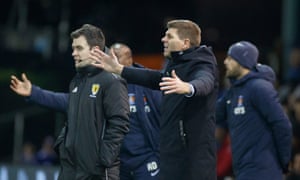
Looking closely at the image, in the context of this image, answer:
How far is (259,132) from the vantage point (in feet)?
32.8

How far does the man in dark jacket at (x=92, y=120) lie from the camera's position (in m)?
9.11

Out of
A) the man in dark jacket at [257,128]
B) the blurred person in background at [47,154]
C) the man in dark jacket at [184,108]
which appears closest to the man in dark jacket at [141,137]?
the man in dark jacket at [257,128]

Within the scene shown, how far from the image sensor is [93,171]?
29.8 feet

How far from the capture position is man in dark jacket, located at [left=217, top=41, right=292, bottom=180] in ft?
32.6

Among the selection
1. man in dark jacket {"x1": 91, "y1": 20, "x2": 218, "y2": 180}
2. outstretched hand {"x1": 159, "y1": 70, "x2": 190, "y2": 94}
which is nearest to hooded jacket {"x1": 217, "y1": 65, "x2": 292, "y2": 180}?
man in dark jacket {"x1": 91, "y1": 20, "x2": 218, "y2": 180}

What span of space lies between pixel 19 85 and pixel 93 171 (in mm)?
1481

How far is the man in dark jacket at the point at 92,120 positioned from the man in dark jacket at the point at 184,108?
1.35 ft

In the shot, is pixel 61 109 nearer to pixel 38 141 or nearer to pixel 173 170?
pixel 173 170

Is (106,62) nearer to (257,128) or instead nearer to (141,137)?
(141,137)

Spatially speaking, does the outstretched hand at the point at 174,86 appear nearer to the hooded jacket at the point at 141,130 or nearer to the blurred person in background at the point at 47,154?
the hooded jacket at the point at 141,130

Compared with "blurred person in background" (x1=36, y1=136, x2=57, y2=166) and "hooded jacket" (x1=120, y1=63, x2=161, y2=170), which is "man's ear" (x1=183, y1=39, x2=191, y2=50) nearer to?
"hooded jacket" (x1=120, y1=63, x2=161, y2=170)

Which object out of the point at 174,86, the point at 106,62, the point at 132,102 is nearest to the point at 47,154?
the point at 132,102

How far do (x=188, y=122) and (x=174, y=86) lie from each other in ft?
2.44

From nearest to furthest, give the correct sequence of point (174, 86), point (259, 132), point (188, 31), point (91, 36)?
1. point (174, 86)
2. point (188, 31)
3. point (91, 36)
4. point (259, 132)
